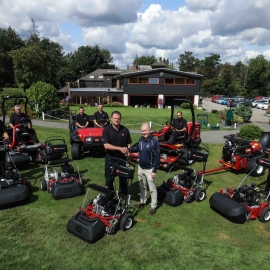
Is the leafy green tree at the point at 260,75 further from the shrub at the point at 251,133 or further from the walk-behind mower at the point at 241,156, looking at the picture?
the walk-behind mower at the point at 241,156

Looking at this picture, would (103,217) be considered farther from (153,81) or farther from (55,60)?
(55,60)

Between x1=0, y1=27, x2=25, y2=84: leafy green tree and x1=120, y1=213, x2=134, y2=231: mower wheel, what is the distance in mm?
56040

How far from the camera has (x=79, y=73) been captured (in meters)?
74.6

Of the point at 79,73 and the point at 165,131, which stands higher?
the point at 79,73

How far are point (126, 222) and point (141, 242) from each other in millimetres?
501

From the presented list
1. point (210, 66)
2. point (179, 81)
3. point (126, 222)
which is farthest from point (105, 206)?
point (210, 66)

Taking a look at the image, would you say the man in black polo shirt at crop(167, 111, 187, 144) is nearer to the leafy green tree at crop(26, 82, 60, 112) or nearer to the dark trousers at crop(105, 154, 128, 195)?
the dark trousers at crop(105, 154, 128, 195)

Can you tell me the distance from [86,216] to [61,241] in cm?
61

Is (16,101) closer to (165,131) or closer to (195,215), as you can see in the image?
(165,131)

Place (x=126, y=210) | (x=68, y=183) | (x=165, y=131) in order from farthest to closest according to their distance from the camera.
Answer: (x=165, y=131) < (x=68, y=183) < (x=126, y=210)

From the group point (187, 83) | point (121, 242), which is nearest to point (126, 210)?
point (121, 242)

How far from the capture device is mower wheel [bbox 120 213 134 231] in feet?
16.9

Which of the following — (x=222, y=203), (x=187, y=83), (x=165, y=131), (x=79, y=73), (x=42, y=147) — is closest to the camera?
(x=222, y=203)

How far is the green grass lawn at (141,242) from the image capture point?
435 centimetres
